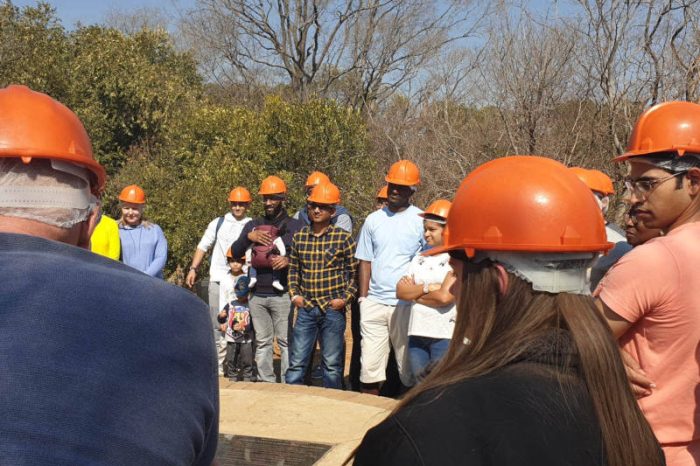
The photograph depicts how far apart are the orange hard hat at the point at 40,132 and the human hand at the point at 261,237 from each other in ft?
16.4

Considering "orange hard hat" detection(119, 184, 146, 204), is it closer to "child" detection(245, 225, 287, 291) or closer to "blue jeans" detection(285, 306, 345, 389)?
"child" detection(245, 225, 287, 291)

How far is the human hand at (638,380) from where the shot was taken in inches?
93.0

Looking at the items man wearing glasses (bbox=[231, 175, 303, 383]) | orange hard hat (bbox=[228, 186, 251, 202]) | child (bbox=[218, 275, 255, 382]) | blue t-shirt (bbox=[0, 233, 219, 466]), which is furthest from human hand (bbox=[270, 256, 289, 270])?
blue t-shirt (bbox=[0, 233, 219, 466])

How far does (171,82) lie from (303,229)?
13009 millimetres

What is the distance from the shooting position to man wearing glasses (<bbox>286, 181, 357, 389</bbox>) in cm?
678

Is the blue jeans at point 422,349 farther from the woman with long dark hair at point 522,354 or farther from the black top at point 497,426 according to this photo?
the black top at point 497,426

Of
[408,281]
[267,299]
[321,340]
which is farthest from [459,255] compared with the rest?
[267,299]

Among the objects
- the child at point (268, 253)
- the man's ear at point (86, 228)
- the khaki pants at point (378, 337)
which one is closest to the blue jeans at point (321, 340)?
the khaki pants at point (378, 337)

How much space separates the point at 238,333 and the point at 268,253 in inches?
38.5

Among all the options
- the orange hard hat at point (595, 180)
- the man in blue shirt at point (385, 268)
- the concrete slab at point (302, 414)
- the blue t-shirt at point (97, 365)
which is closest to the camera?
the blue t-shirt at point (97, 365)

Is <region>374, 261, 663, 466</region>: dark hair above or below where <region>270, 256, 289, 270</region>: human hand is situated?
above

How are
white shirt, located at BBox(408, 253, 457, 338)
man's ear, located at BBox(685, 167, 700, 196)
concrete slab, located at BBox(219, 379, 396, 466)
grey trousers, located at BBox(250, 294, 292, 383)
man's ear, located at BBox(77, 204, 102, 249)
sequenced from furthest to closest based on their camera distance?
grey trousers, located at BBox(250, 294, 292, 383)
white shirt, located at BBox(408, 253, 457, 338)
concrete slab, located at BBox(219, 379, 396, 466)
man's ear, located at BBox(685, 167, 700, 196)
man's ear, located at BBox(77, 204, 102, 249)

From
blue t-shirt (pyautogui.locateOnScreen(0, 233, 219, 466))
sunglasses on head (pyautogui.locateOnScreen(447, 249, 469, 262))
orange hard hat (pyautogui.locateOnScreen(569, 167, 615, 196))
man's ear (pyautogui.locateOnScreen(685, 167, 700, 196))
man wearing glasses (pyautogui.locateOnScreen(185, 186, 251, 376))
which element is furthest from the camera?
man wearing glasses (pyautogui.locateOnScreen(185, 186, 251, 376))

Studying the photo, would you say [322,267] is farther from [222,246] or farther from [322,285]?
[222,246]
